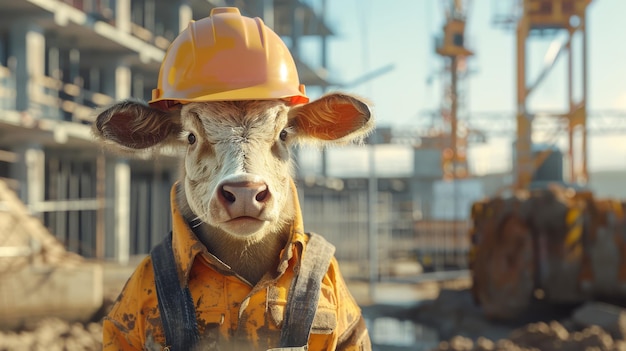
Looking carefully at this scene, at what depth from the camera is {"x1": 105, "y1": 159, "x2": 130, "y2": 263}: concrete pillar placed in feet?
59.3

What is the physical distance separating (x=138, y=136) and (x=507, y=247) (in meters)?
A: 7.45

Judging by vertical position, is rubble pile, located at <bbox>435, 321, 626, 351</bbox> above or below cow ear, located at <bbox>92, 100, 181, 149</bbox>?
below

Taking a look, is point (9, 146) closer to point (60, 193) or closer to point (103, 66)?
point (60, 193)

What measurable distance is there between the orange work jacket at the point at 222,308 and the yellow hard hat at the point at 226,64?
1.75 feet

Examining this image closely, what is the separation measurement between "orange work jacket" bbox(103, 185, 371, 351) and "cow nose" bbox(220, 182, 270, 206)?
262 millimetres

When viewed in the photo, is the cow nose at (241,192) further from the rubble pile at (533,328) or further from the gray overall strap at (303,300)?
the rubble pile at (533,328)

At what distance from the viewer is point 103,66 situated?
751 inches

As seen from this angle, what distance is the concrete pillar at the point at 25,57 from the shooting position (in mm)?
14953

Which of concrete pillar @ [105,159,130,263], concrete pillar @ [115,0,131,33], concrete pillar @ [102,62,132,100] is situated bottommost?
concrete pillar @ [105,159,130,263]

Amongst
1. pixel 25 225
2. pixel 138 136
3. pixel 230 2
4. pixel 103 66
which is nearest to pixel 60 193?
pixel 103 66

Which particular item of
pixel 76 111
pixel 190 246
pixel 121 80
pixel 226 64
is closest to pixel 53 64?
pixel 76 111

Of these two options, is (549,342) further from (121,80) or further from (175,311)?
(121,80)

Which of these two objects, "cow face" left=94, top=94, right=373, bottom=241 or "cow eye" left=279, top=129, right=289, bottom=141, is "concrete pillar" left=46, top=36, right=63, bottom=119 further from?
"cow eye" left=279, top=129, right=289, bottom=141

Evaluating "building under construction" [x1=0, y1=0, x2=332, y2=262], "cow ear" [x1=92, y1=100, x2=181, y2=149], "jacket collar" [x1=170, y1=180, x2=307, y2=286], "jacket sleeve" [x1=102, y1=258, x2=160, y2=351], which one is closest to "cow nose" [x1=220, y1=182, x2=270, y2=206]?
"jacket collar" [x1=170, y1=180, x2=307, y2=286]
